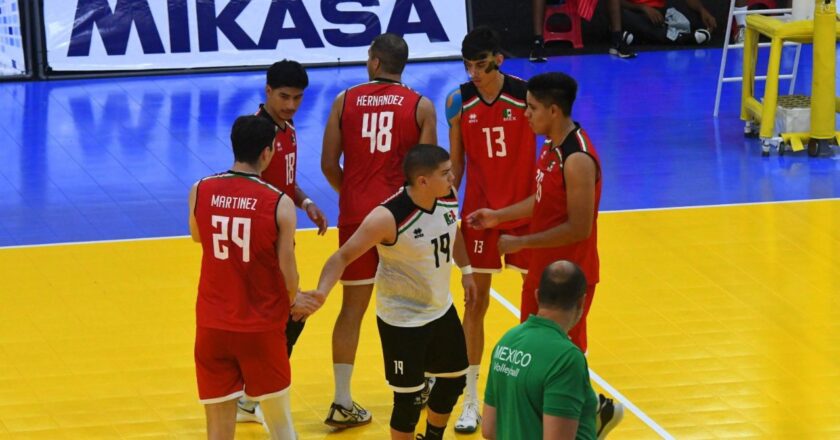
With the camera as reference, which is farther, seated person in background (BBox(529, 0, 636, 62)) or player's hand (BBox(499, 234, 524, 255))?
seated person in background (BBox(529, 0, 636, 62))

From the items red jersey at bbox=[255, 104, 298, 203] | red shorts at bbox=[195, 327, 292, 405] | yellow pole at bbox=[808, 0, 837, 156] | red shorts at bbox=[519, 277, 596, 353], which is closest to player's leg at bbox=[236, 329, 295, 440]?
red shorts at bbox=[195, 327, 292, 405]

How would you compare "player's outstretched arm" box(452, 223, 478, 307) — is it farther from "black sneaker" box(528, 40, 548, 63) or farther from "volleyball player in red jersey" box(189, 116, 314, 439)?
"black sneaker" box(528, 40, 548, 63)

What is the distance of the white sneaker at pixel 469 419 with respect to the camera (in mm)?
7520

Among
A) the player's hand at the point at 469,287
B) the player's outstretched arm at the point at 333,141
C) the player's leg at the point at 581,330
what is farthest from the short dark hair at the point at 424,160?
the player's outstretched arm at the point at 333,141

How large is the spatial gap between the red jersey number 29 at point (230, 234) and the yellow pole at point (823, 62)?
27.8ft

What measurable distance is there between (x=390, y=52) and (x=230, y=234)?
1.93m

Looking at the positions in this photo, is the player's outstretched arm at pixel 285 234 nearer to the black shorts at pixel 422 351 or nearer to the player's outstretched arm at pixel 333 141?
the black shorts at pixel 422 351

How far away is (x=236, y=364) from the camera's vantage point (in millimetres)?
6297

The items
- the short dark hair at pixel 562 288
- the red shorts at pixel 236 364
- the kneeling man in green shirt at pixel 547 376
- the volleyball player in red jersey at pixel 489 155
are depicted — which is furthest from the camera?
the volleyball player in red jersey at pixel 489 155

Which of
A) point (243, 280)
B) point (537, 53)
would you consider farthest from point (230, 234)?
point (537, 53)

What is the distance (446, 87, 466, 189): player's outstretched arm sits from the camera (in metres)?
7.65

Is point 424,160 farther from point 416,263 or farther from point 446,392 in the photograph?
point 446,392

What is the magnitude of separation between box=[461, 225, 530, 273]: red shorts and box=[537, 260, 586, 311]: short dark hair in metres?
2.74

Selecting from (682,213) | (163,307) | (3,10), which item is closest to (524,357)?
(163,307)
